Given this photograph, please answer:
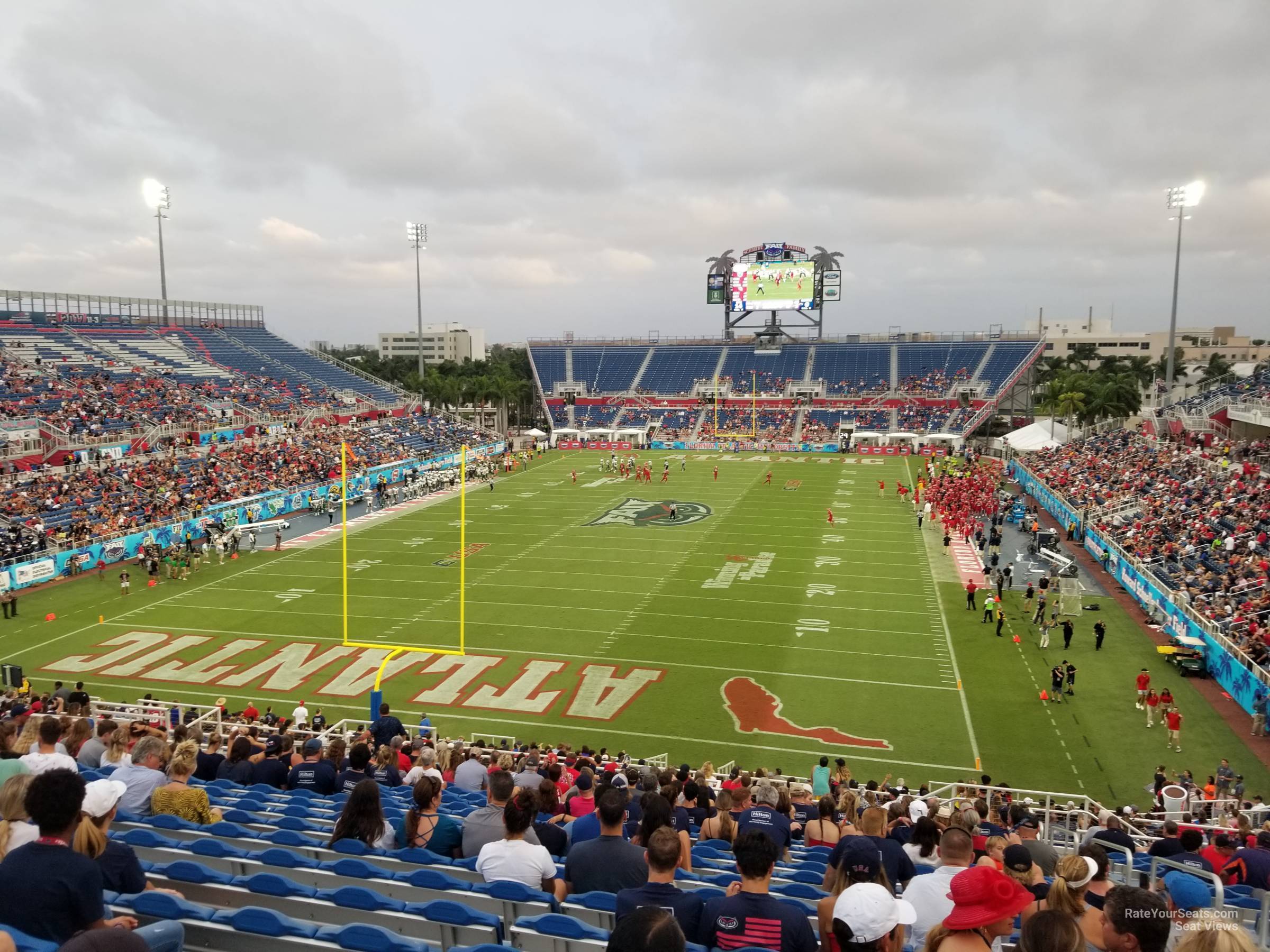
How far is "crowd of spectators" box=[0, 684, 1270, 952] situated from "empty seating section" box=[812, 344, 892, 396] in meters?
66.9

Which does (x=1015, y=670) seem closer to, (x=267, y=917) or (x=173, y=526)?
(x=267, y=917)

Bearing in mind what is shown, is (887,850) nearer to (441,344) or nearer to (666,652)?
(666,652)

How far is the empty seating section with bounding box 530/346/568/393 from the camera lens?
86812 millimetres

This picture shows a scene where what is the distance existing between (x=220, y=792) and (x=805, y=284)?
7302cm

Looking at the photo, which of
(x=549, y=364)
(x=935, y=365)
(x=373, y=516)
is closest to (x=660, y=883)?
(x=373, y=516)

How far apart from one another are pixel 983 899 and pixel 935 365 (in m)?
80.4

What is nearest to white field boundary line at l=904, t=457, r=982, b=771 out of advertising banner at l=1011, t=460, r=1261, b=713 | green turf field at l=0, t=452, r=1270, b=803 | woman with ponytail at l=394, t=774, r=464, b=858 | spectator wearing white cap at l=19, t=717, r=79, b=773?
green turf field at l=0, t=452, r=1270, b=803

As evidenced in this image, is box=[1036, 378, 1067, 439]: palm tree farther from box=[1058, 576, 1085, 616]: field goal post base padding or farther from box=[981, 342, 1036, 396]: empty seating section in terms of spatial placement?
box=[1058, 576, 1085, 616]: field goal post base padding

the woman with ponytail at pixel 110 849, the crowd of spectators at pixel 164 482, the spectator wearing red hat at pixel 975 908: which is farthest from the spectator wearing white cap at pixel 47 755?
the crowd of spectators at pixel 164 482

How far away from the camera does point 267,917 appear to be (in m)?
4.48

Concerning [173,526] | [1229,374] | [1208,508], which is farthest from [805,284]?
[173,526]

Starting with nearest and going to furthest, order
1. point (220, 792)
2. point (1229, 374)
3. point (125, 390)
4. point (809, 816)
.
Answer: point (220, 792) → point (809, 816) → point (125, 390) → point (1229, 374)

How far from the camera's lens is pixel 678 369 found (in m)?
85.0

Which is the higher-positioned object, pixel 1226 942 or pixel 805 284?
pixel 805 284
